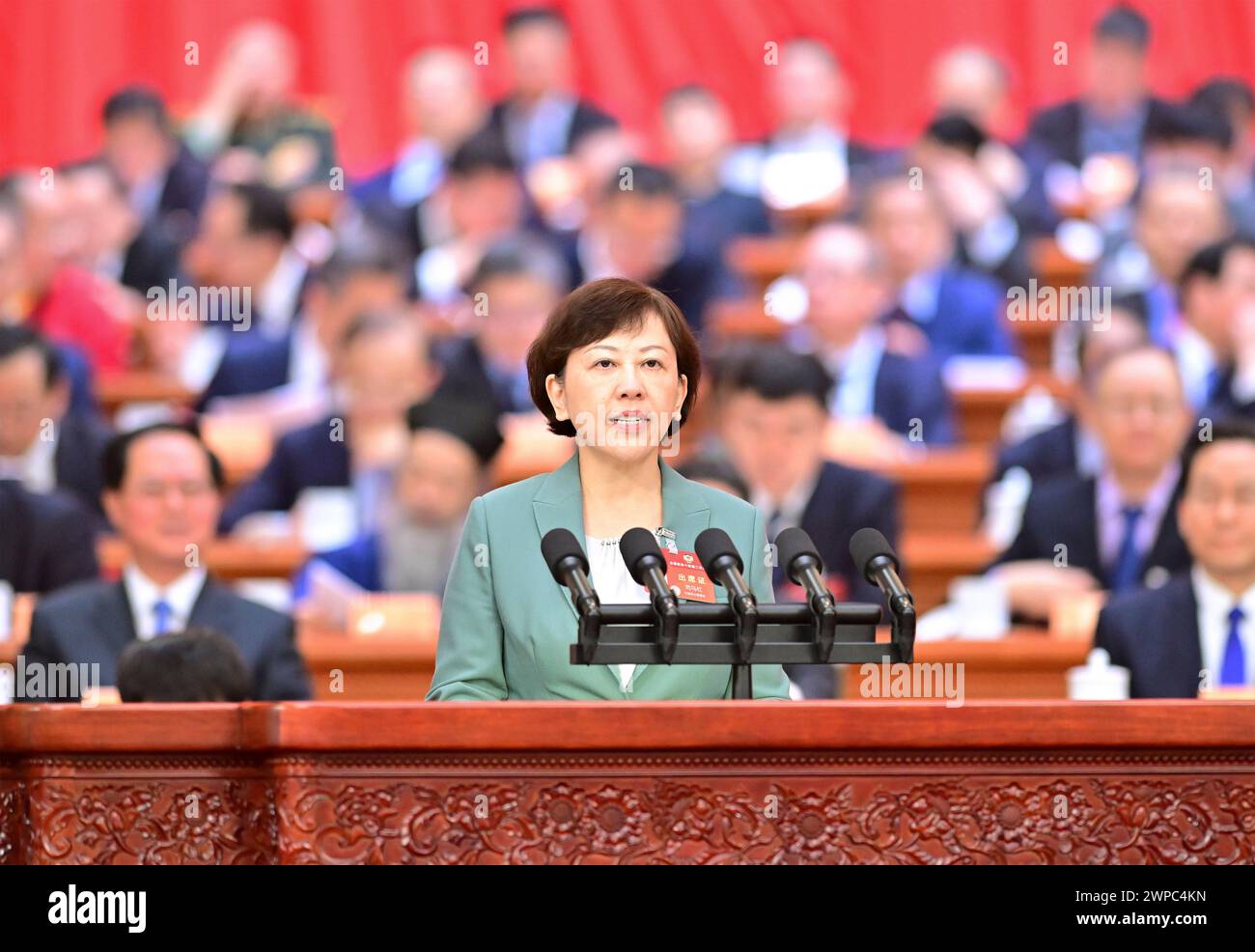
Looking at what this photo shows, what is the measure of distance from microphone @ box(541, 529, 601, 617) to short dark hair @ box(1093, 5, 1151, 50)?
5.03 m

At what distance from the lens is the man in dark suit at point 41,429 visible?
4.73 meters

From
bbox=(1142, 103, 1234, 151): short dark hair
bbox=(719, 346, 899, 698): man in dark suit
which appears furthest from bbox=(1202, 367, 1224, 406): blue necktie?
bbox=(1142, 103, 1234, 151): short dark hair

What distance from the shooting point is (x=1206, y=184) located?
554 centimetres

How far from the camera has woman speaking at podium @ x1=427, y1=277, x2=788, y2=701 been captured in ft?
5.96

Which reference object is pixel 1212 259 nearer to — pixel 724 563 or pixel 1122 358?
pixel 1122 358

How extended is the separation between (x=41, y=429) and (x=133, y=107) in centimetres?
213

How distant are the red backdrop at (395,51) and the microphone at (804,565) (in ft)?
18.5

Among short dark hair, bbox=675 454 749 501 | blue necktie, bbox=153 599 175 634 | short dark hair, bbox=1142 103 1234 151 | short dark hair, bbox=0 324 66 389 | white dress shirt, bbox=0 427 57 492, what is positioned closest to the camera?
→ short dark hair, bbox=675 454 749 501

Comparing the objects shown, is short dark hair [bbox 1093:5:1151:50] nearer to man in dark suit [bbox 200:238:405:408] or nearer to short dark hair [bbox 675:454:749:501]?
man in dark suit [bbox 200:238:405:408]

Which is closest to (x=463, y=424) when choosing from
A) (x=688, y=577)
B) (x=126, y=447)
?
(x=126, y=447)

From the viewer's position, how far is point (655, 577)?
163 cm

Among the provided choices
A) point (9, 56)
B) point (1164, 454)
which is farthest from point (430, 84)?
point (1164, 454)

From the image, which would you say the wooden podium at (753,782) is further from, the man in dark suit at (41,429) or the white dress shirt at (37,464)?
the white dress shirt at (37,464)
